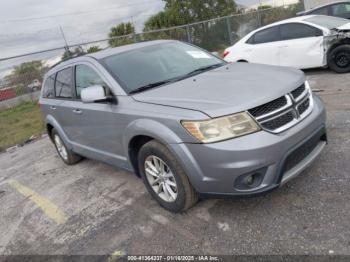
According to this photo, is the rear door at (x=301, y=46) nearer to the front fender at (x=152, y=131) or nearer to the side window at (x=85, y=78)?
the side window at (x=85, y=78)

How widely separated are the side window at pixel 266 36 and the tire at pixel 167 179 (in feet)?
22.0

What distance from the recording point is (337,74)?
8.44 m

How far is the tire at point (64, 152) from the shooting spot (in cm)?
603

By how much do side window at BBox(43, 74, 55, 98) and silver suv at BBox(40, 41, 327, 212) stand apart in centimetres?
103

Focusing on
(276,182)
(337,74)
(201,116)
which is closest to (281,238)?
(276,182)

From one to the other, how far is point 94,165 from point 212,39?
571 inches

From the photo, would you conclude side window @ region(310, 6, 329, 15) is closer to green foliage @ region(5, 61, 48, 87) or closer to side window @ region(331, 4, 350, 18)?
side window @ region(331, 4, 350, 18)

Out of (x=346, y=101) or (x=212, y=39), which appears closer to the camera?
(x=346, y=101)

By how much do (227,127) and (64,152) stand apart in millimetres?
3880

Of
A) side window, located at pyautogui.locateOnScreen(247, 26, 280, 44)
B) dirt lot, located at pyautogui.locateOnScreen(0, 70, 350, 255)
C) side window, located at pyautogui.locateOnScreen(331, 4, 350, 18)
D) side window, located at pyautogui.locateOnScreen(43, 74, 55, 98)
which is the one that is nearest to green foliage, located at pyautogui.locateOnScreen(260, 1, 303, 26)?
side window, located at pyautogui.locateOnScreen(331, 4, 350, 18)

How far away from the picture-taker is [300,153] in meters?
3.33

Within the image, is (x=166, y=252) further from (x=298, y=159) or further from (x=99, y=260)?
(x=298, y=159)

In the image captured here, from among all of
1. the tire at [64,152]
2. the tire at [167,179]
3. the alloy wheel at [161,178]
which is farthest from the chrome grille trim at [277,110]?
the tire at [64,152]

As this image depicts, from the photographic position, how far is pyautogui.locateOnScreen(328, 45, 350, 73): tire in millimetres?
8156
